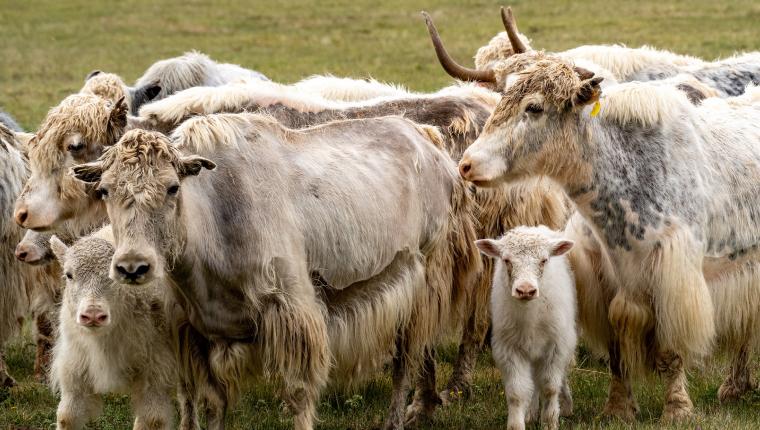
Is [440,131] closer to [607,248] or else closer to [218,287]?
[607,248]

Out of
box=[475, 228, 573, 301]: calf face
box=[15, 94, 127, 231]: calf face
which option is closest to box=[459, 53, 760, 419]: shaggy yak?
box=[475, 228, 573, 301]: calf face

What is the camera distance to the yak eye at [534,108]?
6.76 meters

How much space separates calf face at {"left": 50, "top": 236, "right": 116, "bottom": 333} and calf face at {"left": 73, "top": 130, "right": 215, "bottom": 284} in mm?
681

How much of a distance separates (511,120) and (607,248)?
38.5 inches

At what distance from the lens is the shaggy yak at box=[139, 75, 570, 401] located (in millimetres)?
8039

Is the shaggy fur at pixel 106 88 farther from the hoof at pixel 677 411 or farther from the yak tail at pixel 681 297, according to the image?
the hoof at pixel 677 411

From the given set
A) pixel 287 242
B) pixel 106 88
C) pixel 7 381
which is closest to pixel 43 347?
pixel 7 381

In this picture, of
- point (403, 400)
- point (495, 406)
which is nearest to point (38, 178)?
point (403, 400)

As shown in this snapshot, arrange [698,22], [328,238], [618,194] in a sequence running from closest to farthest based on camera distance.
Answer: [328,238]
[618,194]
[698,22]

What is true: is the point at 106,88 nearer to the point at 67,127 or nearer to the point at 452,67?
the point at 67,127

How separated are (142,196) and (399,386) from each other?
7.89 feet

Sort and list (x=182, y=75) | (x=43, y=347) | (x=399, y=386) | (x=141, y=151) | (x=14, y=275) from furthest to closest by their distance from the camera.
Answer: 1. (x=182, y=75)
2. (x=43, y=347)
3. (x=14, y=275)
4. (x=399, y=386)
5. (x=141, y=151)

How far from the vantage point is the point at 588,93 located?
677cm

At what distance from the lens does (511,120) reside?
6797 mm
